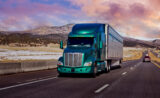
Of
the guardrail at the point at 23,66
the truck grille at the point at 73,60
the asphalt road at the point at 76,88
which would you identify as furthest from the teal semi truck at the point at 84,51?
the guardrail at the point at 23,66

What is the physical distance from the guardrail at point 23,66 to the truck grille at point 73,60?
4.81 m

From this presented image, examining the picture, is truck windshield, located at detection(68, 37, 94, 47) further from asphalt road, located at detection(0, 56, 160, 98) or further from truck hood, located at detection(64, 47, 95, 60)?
asphalt road, located at detection(0, 56, 160, 98)

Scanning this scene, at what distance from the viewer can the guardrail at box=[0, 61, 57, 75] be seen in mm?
16219

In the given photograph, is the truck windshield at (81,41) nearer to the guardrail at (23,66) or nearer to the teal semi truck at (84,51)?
the teal semi truck at (84,51)

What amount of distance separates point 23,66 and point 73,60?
20.8ft

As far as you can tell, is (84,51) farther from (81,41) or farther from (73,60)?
(81,41)

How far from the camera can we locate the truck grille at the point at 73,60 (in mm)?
13977

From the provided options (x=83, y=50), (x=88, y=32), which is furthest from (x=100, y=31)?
(x=83, y=50)

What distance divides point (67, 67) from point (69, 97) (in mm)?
6387

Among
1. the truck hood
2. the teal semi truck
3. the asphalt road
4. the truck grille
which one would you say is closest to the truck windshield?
the teal semi truck

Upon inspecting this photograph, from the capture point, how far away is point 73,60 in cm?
1405

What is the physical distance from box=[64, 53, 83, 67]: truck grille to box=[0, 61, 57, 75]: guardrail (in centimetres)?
481

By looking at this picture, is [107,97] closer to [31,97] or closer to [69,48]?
[31,97]

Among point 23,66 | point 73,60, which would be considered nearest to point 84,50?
point 73,60
